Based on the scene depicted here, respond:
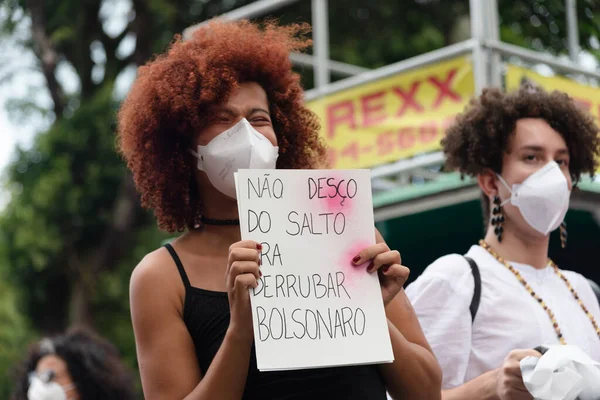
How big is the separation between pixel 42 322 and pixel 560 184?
1152 centimetres

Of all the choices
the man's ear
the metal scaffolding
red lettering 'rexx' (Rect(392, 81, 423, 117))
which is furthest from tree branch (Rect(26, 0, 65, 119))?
the man's ear

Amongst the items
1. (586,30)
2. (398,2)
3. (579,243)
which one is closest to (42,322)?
(398,2)

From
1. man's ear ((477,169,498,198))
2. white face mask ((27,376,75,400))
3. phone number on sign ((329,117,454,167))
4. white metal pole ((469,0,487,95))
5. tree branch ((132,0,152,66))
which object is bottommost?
white face mask ((27,376,75,400))

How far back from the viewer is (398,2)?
490 inches

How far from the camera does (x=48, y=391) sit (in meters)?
5.22

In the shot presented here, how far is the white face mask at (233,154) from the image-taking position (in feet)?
8.70

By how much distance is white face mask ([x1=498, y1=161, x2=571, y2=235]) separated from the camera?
3459mm

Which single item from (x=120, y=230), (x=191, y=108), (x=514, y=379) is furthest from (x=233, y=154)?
(x=120, y=230)

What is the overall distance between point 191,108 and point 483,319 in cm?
116

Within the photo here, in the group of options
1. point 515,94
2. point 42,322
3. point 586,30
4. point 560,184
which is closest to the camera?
point 560,184

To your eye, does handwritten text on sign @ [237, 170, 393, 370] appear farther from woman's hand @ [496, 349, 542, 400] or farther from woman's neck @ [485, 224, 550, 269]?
woman's neck @ [485, 224, 550, 269]

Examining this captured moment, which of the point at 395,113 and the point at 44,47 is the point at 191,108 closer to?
the point at 395,113

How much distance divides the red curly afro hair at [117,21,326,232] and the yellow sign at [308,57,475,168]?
3152mm

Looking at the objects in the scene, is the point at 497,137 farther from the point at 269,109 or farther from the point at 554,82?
the point at 554,82
